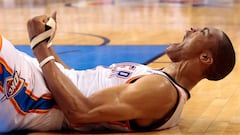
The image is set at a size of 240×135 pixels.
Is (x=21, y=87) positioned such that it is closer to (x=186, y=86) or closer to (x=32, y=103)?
(x=32, y=103)

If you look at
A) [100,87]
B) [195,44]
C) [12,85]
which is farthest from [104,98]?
[195,44]

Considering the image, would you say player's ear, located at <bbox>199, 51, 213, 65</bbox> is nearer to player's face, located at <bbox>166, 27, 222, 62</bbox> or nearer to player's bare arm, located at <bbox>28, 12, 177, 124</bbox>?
player's face, located at <bbox>166, 27, 222, 62</bbox>

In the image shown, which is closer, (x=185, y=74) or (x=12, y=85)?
(x=12, y=85)

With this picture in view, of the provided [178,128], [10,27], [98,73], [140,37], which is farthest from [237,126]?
[10,27]

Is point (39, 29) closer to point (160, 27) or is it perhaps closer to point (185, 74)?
point (185, 74)

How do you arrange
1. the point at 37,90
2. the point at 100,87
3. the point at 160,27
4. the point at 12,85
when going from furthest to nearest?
Result: the point at 160,27
the point at 100,87
the point at 37,90
the point at 12,85

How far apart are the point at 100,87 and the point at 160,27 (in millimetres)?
5020

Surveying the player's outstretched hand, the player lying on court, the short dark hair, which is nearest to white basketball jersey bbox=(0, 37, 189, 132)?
the player lying on court

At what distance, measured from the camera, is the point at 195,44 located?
2820mm

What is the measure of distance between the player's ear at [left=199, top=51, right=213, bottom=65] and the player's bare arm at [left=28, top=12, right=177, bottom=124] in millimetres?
266

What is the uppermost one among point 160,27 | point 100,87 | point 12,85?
point 12,85

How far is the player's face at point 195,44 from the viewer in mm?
2785

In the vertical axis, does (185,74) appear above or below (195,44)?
below

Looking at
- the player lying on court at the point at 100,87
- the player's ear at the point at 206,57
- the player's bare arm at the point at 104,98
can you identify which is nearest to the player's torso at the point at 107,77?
the player lying on court at the point at 100,87
